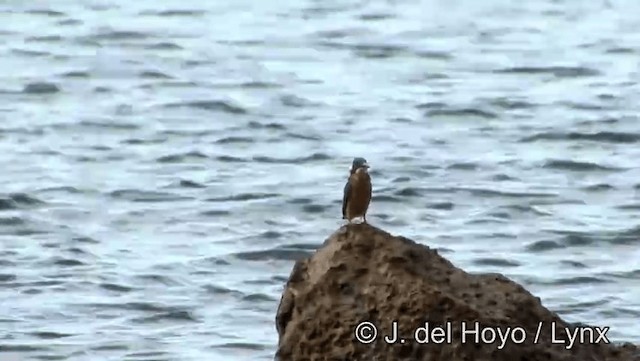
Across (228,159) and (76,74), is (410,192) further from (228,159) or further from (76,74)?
(76,74)

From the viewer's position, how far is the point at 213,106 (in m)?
16.6

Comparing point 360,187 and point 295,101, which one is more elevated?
point 360,187

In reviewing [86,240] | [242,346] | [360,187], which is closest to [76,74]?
[86,240]

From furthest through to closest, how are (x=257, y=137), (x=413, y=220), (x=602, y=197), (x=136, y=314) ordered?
1. (x=257, y=137)
2. (x=602, y=197)
3. (x=413, y=220)
4. (x=136, y=314)

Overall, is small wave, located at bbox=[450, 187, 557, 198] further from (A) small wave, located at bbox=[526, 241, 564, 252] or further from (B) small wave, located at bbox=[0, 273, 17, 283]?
(B) small wave, located at bbox=[0, 273, 17, 283]

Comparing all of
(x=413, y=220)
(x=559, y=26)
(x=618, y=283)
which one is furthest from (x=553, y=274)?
(x=559, y=26)

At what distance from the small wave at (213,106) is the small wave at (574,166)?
10.3 ft

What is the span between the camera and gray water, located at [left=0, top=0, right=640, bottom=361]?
10.5 metres

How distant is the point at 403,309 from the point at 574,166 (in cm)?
867

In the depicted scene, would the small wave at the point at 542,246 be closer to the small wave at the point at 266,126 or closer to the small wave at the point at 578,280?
the small wave at the point at 578,280

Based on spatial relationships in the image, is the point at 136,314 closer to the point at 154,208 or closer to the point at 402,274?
the point at 154,208

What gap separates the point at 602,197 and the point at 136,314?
178 inches

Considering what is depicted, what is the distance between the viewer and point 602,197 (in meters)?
13.4

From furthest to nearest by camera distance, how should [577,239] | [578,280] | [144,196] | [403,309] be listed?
[144,196]
[577,239]
[578,280]
[403,309]
